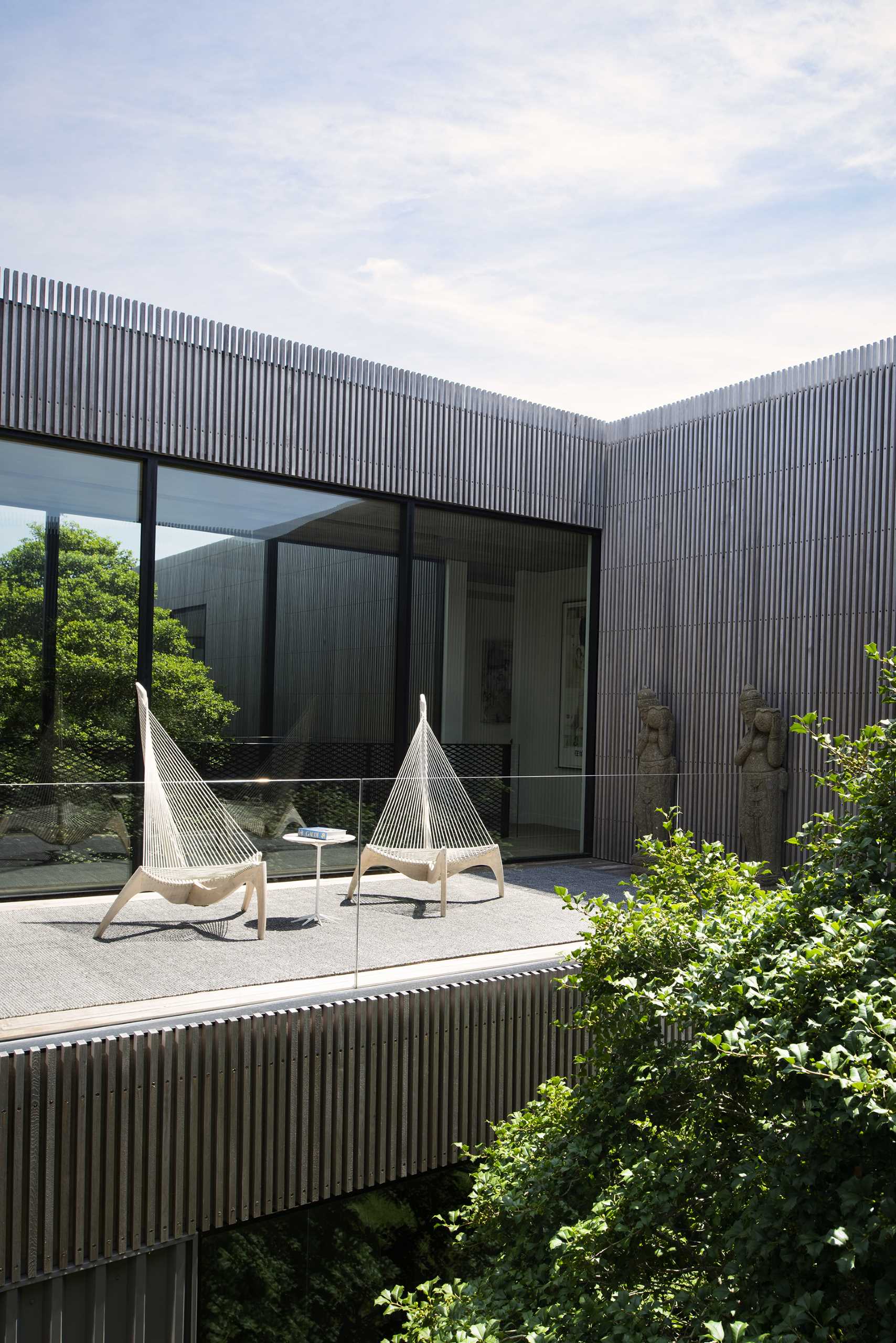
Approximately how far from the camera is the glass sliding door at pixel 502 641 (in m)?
8.94

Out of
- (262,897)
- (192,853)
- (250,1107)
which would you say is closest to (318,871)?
(262,897)

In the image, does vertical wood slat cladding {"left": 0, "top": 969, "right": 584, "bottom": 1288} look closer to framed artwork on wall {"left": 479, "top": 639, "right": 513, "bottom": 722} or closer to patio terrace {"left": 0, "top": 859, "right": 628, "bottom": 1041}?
patio terrace {"left": 0, "top": 859, "right": 628, "bottom": 1041}

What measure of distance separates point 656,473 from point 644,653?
1626 millimetres

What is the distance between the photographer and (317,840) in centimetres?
519

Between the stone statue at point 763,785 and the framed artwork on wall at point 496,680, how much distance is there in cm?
212

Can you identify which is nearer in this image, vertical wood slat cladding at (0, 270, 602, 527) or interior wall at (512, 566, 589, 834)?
vertical wood slat cladding at (0, 270, 602, 527)

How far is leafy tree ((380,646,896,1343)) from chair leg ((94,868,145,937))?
2.01 m

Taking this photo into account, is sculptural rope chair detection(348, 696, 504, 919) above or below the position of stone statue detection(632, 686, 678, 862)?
below

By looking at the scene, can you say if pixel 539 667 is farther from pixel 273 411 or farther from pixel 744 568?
pixel 273 411

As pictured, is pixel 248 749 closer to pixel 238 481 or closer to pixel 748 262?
pixel 238 481

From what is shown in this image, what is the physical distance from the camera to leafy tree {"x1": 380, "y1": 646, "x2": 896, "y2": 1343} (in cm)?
210

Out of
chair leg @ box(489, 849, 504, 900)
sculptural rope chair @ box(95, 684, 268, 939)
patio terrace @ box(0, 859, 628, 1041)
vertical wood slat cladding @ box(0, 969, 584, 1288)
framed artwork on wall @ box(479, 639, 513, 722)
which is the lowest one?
vertical wood slat cladding @ box(0, 969, 584, 1288)

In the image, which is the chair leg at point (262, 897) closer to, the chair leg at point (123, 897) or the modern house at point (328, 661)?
the modern house at point (328, 661)

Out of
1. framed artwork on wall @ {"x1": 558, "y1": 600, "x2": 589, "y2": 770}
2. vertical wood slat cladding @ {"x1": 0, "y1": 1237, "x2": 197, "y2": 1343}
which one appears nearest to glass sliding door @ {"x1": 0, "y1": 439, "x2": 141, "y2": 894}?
vertical wood slat cladding @ {"x1": 0, "y1": 1237, "x2": 197, "y2": 1343}
